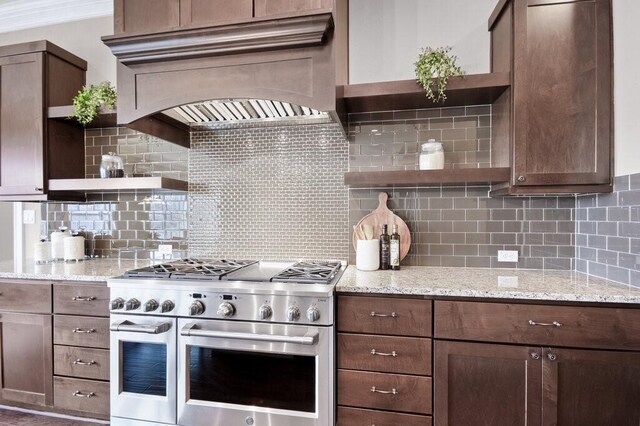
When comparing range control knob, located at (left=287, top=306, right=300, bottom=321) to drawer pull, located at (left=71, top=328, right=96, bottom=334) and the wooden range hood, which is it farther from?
drawer pull, located at (left=71, top=328, right=96, bottom=334)

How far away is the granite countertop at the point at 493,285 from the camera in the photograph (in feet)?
4.95

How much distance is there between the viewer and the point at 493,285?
66.7 inches

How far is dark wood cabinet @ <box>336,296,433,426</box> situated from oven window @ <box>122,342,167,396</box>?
949 millimetres

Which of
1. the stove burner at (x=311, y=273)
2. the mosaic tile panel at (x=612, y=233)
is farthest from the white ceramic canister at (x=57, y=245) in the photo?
the mosaic tile panel at (x=612, y=233)

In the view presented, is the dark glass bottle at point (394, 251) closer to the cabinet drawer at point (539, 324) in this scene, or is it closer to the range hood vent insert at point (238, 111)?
the cabinet drawer at point (539, 324)

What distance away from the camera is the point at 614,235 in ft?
5.64

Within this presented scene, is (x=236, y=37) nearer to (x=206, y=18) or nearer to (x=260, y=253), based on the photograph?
(x=206, y=18)

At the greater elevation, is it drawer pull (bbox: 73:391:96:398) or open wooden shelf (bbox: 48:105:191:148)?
open wooden shelf (bbox: 48:105:191:148)

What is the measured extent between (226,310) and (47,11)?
9.82ft

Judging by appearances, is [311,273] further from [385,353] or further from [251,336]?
[385,353]

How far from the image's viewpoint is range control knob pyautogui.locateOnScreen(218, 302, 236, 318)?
1.72m

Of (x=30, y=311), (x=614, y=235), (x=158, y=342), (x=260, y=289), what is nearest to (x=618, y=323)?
(x=614, y=235)

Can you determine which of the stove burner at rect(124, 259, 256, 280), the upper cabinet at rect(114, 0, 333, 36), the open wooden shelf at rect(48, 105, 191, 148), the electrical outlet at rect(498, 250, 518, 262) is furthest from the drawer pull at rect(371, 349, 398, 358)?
the open wooden shelf at rect(48, 105, 191, 148)

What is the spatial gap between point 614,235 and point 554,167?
1.44ft
